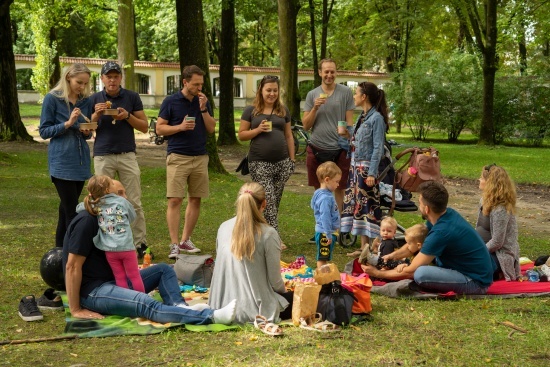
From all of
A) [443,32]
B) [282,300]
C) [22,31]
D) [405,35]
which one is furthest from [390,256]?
[22,31]

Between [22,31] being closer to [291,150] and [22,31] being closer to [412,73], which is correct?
[412,73]

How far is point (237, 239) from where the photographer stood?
625 cm

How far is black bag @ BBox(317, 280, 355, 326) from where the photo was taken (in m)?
6.15

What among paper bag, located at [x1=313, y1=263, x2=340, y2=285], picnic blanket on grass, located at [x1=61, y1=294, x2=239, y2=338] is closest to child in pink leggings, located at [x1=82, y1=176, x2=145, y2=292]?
picnic blanket on grass, located at [x1=61, y1=294, x2=239, y2=338]

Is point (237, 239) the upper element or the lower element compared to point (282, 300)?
upper

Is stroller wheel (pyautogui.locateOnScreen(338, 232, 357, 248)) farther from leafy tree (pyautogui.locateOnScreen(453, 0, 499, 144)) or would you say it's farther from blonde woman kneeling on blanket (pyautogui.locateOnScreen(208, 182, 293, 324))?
leafy tree (pyautogui.locateOnScreen(453, 0, 499, 144))

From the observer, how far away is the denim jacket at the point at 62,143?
26.0 feet

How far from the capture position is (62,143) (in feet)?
26.0

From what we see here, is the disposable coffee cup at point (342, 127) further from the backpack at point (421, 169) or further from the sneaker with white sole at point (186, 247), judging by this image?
the sneaker with white sole at point (186, 247)

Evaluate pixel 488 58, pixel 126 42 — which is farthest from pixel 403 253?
pixel 126 42

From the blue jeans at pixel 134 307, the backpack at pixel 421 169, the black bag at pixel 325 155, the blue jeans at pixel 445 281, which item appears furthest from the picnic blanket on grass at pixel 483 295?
the black bag at pixel 325 155

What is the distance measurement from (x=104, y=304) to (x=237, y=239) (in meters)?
1.14

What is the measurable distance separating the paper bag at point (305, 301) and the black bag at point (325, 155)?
367 cm

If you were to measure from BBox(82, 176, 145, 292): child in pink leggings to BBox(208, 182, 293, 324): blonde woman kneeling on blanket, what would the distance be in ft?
2.22
